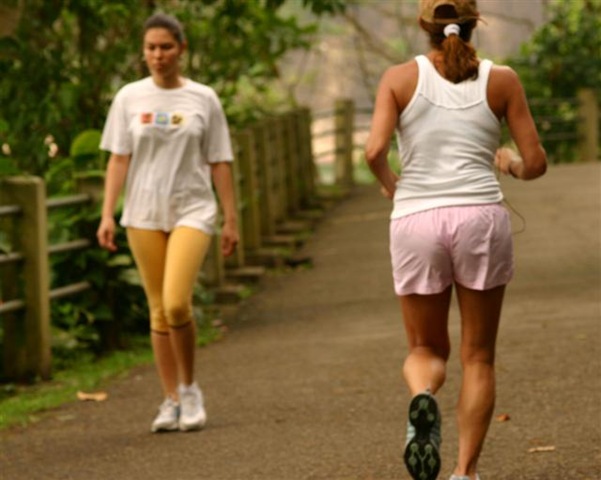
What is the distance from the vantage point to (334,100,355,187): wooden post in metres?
27.9

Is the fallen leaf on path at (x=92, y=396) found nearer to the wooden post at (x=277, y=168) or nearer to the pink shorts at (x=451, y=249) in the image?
the pink shorts at (x=451, y=249)

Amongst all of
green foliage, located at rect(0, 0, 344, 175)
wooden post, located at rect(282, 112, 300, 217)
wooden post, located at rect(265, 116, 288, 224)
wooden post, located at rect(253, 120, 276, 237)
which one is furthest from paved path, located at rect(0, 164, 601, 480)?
wooden post, located at rect(282, 112, 300, 217)

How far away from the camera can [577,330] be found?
1138 centimetres

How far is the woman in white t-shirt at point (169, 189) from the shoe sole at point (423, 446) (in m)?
2.69

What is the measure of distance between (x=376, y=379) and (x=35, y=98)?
18.2 ft

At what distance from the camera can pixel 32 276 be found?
36.0 feet

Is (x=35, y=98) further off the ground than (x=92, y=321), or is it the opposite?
(x=35, y=98)

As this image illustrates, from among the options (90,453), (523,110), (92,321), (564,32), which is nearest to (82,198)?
(92,321)

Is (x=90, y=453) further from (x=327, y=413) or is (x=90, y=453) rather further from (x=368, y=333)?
(x=368, y=333)

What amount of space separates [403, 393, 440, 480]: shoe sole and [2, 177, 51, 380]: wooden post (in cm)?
536

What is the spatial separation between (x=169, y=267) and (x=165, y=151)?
0.55 metres

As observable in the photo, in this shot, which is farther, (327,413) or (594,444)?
(327,413)

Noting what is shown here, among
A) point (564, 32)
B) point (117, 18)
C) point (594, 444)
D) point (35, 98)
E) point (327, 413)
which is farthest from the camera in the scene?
point (564, 32)

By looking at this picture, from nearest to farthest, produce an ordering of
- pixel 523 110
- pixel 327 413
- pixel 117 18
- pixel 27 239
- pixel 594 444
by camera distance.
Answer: pixel 523 110 → pixel 594 444 → pixel 327 413 → pixel 27 239 → pixel 117 18
